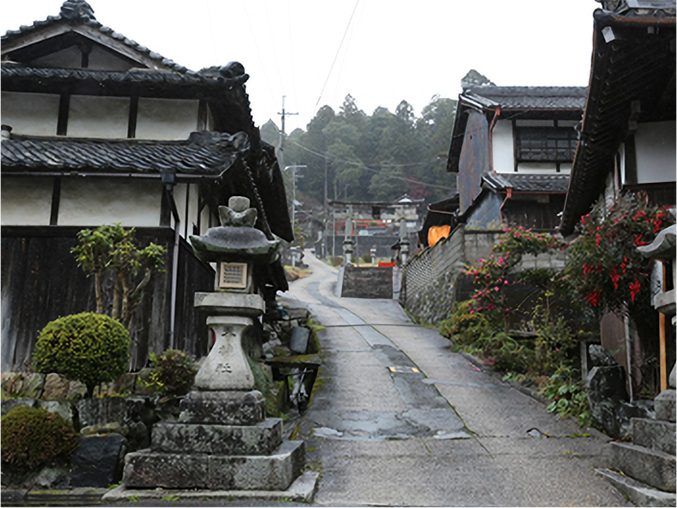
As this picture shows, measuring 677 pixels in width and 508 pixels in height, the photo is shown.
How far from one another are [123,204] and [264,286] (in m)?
6.97

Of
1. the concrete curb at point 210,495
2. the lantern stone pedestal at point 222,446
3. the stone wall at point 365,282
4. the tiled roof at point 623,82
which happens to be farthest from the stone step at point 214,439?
the stone wall at point 365,282

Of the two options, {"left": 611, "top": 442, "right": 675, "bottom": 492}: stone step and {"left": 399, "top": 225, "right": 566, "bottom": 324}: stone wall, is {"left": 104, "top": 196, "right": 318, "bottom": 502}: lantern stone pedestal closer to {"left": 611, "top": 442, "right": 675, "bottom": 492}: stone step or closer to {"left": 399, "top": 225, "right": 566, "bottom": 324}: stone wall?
{"left": 611, "top": 442, "right": 675, "bottom": 492}: stone step

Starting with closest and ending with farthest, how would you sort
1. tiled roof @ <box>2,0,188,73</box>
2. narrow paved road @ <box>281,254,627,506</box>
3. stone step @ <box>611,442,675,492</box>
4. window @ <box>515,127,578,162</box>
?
stone step @ <box>611,442,675,492</box> → narrow paved road @ <box>281,254,627,506</box> → tiled roof @ <box>2,0,188,73</box> → window @ <box>515,127,578,162</box>

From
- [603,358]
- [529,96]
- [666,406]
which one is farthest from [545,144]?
[666,406]

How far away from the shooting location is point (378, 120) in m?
66.1

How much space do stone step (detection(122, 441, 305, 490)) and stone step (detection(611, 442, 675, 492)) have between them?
3.57 meters

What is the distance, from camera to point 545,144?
21.2 metres

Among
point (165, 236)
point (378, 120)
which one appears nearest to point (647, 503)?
point (165, 236)

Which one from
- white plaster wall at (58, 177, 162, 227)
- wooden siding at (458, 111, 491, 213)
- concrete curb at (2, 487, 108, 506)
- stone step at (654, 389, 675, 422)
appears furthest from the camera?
wooden siding at (458, 111, 491, 213)

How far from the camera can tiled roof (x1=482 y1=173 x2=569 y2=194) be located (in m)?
19.6

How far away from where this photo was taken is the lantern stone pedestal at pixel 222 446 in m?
5.49

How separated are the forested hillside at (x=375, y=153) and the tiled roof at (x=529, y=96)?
30593mm

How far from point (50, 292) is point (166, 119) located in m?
4.28

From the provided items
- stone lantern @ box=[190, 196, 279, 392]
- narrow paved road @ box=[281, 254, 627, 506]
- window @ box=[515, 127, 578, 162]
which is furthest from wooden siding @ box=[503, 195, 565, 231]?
stone lantern @ box=[190, 196, 279, 392]
